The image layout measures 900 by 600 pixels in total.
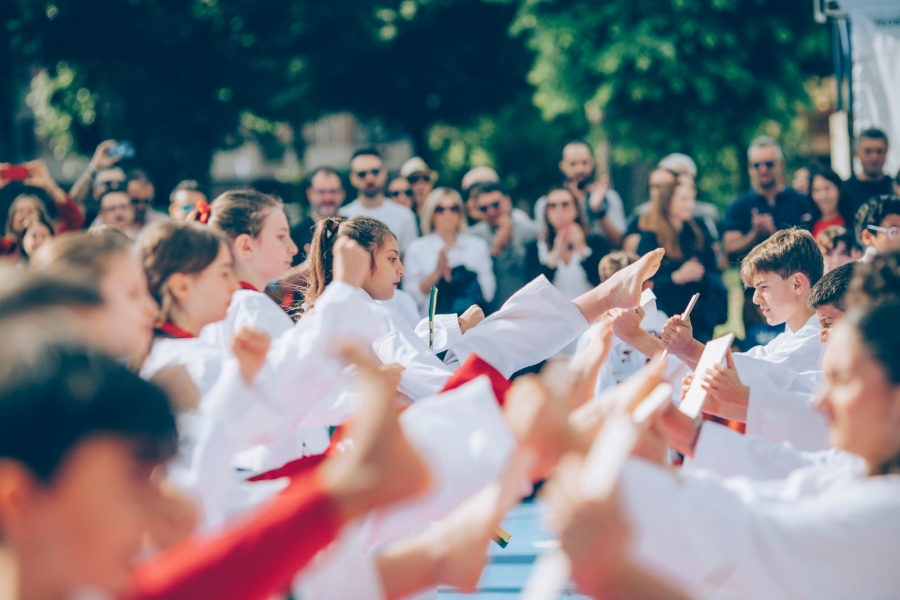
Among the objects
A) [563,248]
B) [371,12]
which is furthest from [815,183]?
[371,12]

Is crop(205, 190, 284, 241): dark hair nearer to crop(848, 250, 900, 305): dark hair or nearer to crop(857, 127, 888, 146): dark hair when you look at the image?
crop(848, 250, 900, 305): dark hair

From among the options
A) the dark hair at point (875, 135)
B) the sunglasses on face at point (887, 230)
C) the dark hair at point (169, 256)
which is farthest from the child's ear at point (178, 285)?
the dark hair at point (875, 135)

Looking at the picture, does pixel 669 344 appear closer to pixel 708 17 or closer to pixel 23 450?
pixel 23 450

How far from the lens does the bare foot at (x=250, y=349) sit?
7.89 ft

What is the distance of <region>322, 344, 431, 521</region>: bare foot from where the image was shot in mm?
1612

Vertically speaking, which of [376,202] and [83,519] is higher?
[83,519]

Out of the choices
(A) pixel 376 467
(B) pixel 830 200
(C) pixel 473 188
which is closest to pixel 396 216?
(C) pixel 473 188

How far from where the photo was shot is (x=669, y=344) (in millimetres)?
3492

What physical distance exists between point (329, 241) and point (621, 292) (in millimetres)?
1195

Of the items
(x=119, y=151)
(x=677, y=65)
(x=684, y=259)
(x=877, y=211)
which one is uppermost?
(x=119, y=151)

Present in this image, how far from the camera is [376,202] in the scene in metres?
7.69

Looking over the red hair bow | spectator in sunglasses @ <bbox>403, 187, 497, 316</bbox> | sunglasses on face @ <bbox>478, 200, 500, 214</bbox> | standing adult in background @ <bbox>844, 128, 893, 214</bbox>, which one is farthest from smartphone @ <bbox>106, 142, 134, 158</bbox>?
standing adult in background @ <bbox>844, 128, 893, 214</bbox>

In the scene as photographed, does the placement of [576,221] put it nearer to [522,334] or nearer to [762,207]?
[762,207]

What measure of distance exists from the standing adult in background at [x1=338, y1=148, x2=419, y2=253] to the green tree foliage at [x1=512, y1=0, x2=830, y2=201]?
217 inches
